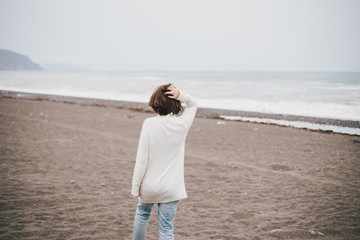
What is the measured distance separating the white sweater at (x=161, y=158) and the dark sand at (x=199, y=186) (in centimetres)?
146

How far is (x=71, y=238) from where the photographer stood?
317cm

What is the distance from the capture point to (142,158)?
2.10 metres

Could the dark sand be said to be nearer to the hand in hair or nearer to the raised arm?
the raised arm

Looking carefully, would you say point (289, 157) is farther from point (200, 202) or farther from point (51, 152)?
point (51, 152)

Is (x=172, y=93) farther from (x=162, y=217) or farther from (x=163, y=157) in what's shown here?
Answer: (x=162, y=217)

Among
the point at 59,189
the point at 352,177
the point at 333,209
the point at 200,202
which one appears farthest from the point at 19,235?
the point at 352,177

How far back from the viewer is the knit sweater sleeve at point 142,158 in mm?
2049

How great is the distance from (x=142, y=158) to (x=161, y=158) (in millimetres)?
151

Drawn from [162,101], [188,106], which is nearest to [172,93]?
[162,101]

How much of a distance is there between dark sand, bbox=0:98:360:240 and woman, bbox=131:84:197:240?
1332mm

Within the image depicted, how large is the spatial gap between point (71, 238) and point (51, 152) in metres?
4.11

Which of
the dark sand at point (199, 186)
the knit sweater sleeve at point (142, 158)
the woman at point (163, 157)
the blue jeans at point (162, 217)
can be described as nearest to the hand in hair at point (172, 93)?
the woman at point (163, 157)

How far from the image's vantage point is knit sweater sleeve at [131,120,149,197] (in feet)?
6.72

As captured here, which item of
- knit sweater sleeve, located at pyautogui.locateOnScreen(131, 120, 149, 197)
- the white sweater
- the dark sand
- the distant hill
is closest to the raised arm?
the white sweater
